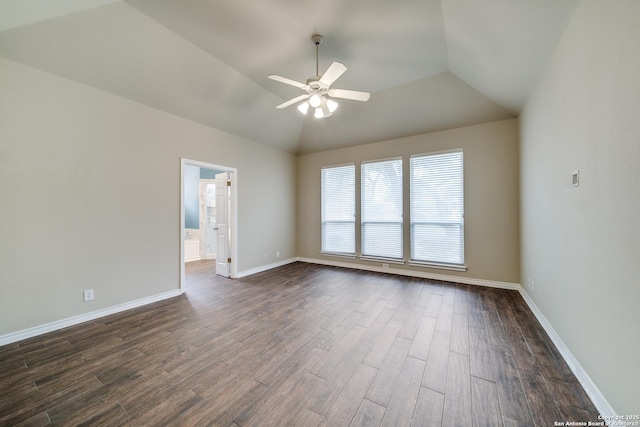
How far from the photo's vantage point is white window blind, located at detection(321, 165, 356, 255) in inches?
216

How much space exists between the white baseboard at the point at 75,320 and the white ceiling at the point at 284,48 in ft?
9.45

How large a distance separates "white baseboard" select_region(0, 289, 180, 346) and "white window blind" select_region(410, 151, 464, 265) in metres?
4.64

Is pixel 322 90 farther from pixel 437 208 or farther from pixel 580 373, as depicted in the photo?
pixel 580 373

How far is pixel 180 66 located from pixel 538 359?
16.9ft

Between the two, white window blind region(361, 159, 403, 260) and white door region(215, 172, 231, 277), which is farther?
white window blind region(361, 159, 403, 260)

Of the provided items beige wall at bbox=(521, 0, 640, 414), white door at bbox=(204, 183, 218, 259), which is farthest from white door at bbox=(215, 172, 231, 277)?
beige wall at bbox=(521, 0, 640, 414)

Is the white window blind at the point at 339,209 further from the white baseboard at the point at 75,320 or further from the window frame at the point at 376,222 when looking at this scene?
the white baseboard at the point at 75,320

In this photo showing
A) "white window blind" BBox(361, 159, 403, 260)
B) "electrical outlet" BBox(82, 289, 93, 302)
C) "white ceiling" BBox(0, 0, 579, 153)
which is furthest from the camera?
"white window blind" BBox(361, 159, 403, 260)

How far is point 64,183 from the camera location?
2705mm

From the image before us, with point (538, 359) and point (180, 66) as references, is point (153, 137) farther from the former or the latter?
point (538, 359)

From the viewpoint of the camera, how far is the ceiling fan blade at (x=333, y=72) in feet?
7.32

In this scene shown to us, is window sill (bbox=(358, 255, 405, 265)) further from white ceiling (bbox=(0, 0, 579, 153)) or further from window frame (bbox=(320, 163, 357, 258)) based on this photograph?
white ceiling (bbox=(0, 0, 579, 153))

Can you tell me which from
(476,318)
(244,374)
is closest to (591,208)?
(476,318)

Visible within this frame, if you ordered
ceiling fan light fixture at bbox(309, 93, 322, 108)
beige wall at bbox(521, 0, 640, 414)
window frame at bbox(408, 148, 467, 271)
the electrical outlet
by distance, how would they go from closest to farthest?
1. beige wall at bbox(521, 0, 640, 414)
2. ceiling fan light fixture at bbox(309, 93, 322, 108)
3. the electrical outlet
4. window frame at bbox(408, 148, 467, 271)
